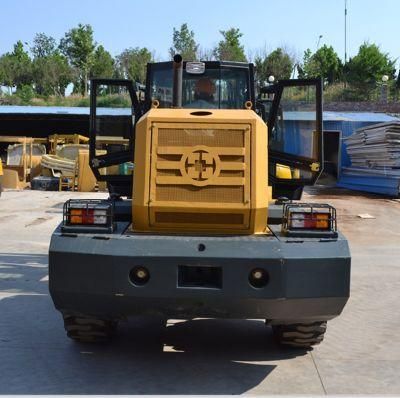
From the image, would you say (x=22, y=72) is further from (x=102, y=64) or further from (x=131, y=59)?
(x=131, y=59)

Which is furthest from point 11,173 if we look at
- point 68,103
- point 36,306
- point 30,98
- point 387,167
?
point 30,98

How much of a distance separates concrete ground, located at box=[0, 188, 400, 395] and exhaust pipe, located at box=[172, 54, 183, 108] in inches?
86.5

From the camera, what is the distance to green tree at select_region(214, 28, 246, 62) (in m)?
62.9

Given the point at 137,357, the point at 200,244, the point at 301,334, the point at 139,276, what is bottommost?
the point at 137,357

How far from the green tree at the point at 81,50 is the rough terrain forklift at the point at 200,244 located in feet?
221

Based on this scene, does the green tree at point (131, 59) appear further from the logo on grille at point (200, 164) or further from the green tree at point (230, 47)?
the logo on grille at point (200, 164)

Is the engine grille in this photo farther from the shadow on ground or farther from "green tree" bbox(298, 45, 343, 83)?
"green tree" bbox(298, 45, 343, 83)

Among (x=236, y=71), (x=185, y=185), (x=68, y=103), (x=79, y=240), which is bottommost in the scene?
(x=79, y=240)

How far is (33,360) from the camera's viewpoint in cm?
524

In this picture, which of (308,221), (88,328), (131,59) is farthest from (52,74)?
(308,221)

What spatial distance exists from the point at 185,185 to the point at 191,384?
1.48 m

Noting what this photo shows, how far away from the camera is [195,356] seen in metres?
5.50

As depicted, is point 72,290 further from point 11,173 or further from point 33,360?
point 11,173

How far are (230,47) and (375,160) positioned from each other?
4544cm
